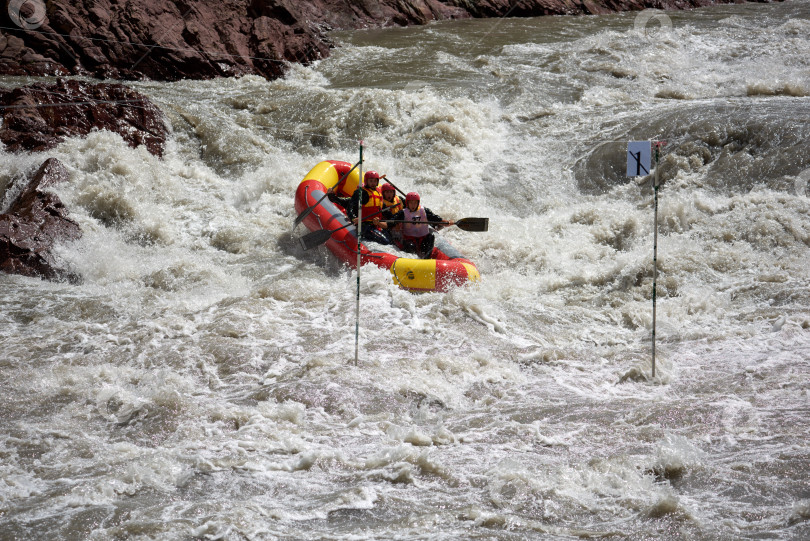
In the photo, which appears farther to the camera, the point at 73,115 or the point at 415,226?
the point at 73,115

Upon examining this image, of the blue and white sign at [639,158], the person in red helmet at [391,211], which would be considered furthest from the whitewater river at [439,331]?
the blue and white sign at [639,158]

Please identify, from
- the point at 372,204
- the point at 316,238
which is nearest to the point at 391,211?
the point at 372,204

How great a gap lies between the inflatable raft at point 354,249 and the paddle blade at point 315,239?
0.65 feet

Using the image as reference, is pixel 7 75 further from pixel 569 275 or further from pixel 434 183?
pixel 569 275

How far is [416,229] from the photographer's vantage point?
6.95m

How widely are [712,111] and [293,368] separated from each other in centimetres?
677

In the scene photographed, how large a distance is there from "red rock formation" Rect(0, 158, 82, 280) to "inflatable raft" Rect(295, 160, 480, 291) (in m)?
2.28

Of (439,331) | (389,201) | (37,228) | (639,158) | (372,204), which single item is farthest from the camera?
(372,204)

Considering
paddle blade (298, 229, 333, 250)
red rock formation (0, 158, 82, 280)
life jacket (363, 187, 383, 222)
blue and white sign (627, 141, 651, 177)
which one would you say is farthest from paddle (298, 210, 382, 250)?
blue and white sign (627, 141, 651, 177)

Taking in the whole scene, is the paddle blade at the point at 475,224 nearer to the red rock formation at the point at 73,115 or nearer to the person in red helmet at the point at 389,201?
the person in red helmet at the point at 389,201

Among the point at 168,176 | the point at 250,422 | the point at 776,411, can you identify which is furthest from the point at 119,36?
the point at 776,411

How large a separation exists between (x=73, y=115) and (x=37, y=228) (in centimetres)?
235

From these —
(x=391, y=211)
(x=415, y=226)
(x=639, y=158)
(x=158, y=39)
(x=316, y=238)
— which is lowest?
(x=316, y=238)

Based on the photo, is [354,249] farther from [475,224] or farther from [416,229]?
[475,224]
